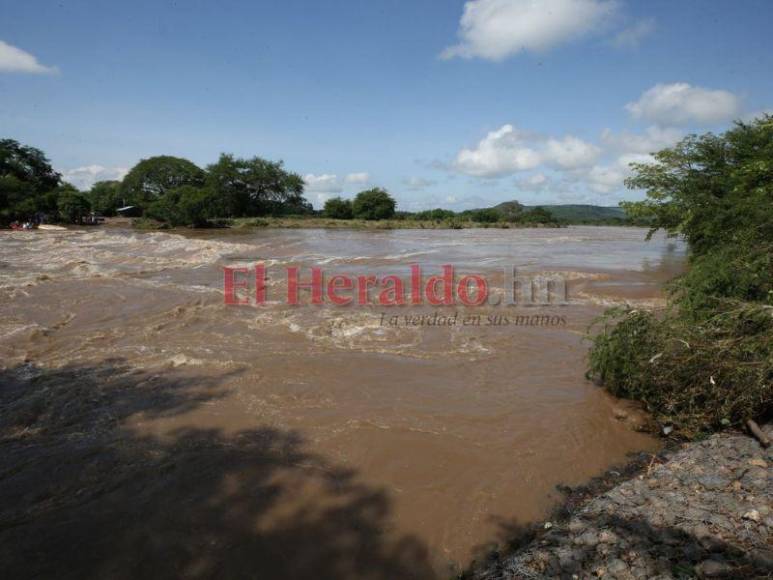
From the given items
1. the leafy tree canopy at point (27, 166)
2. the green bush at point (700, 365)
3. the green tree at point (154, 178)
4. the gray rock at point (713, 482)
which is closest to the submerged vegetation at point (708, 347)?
the green bush at point (700, 365)

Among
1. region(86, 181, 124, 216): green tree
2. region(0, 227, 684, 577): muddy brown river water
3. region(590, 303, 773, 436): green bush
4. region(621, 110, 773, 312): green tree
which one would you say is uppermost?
region(86, 181, 124, 216): green tree

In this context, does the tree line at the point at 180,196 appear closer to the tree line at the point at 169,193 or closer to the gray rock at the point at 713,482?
the tree line at the point at 169,193

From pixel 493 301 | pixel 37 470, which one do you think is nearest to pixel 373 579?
pixel 37 470

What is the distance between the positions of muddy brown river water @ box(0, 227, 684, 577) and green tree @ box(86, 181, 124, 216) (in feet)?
171

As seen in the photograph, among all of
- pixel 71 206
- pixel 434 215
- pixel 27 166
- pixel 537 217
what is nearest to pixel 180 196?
pixel 71 206

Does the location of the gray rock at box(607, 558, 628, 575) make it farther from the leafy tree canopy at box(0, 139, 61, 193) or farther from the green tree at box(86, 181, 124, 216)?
the green tree at box(86, 181, 124, 216)

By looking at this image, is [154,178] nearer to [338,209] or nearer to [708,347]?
[338,209]

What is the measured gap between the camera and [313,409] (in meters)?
5.57

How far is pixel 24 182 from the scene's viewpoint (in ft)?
147

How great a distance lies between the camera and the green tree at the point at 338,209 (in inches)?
2500

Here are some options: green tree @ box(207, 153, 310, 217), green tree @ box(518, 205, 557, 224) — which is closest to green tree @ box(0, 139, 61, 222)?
green tree @ box(207, 153, 310, 217)

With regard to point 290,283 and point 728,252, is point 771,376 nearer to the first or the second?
point 728,252

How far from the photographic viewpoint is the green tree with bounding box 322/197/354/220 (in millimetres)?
63500

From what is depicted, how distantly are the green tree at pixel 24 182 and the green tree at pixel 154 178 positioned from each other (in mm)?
8197
